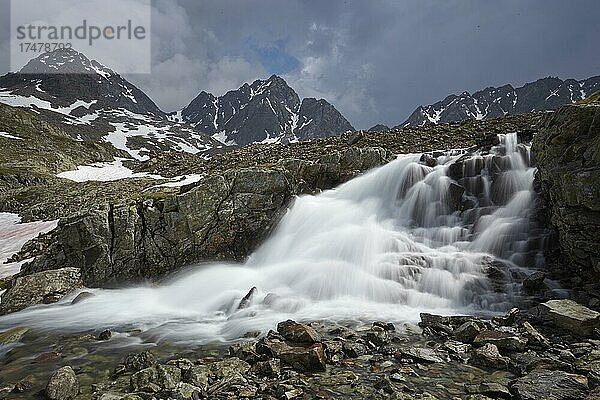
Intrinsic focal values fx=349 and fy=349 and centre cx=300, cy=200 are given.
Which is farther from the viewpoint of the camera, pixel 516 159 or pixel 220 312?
pixel 516 159

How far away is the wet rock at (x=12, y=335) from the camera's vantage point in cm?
1216

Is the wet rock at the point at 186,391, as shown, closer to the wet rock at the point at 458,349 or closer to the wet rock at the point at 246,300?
the wet rock at the point at 458,349

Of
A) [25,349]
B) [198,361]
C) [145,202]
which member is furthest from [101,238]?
[198,361]

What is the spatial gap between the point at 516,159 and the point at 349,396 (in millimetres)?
18008

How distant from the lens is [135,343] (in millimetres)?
11430

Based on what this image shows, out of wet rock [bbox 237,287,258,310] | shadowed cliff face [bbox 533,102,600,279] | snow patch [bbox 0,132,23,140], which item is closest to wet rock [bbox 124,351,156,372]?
wet rock [bbox 237,287,258,310]

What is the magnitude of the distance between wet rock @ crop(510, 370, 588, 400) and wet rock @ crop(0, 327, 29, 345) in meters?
15.3

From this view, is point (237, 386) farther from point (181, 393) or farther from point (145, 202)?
point (145, 202)

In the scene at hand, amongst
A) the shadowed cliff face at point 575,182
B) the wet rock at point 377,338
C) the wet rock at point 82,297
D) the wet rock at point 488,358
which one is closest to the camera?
the wet rock at point 488,358

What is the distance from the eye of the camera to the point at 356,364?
28.2 feet

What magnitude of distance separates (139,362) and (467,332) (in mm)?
8915

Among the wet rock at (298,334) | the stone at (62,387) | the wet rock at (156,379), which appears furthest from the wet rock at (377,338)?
the stone at (62,387)

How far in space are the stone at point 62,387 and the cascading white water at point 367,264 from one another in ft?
12.0

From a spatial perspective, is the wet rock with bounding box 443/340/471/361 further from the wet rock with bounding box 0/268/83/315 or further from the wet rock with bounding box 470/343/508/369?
the wet rock with bounding box 0/268/83/315
